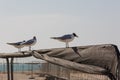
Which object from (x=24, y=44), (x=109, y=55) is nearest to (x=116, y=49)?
(x=109, y=55)

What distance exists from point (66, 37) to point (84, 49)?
2224 mm

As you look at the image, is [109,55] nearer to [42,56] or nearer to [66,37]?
[42,56]

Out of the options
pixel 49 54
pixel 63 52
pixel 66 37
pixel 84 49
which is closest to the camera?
pixel 84 49

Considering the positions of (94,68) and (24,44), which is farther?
(24,44)

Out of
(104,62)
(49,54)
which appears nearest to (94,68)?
(104,62)

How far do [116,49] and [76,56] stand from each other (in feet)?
3.32

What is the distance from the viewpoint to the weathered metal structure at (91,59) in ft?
17.8

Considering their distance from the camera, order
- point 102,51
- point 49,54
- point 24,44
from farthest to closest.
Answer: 1. point 24,44
2. point 49,54
3. point 102,51

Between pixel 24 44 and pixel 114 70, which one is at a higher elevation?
pixel 24 44

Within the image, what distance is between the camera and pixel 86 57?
6.10 m

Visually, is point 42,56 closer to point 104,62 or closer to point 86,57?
point 86,57

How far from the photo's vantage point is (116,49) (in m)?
5.54

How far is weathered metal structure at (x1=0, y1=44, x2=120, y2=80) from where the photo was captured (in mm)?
5422

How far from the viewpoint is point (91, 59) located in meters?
5.91
